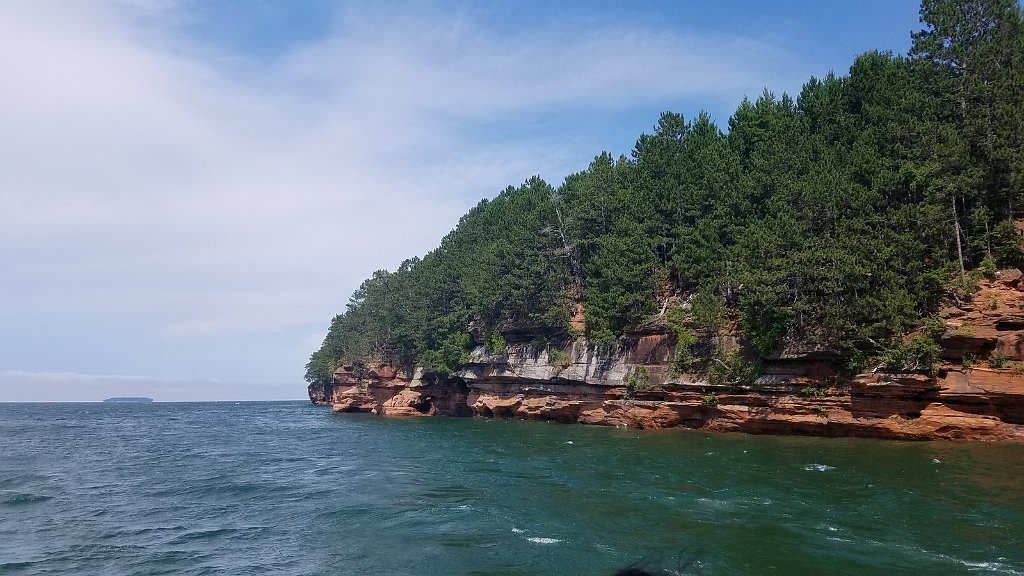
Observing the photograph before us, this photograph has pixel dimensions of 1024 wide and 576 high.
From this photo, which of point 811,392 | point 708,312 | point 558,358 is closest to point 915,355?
point 811,392

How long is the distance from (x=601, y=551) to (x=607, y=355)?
3312 centimetres

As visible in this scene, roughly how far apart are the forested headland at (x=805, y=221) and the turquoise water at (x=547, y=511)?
766 cm

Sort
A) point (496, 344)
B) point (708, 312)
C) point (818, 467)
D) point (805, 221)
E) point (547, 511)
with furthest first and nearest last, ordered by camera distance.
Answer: point (496, 344)
point (708, 312)
point (805, 221)
point (818, 467)
point (547, 511)

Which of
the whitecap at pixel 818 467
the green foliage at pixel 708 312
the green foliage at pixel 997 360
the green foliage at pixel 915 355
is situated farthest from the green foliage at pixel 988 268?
the whitecap at pixel 818 467

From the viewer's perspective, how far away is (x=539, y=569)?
14.5m

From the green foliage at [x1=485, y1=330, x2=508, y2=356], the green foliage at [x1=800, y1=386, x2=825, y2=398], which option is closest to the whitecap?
the green foliage at [x1=800, y1=386, x2=825, y2=398]

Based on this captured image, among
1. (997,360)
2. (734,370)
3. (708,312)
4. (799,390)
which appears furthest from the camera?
(708,312)

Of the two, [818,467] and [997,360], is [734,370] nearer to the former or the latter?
[818,467]

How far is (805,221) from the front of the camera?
37.2 m

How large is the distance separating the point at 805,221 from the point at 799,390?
10.2m

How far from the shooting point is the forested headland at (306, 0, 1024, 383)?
32.4 meters

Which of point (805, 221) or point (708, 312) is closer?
point (805, 221)

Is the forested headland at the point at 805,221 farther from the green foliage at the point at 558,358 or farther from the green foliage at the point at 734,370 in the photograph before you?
the green foliage at the point at 558,358

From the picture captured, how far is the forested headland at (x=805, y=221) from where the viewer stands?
32.4m
